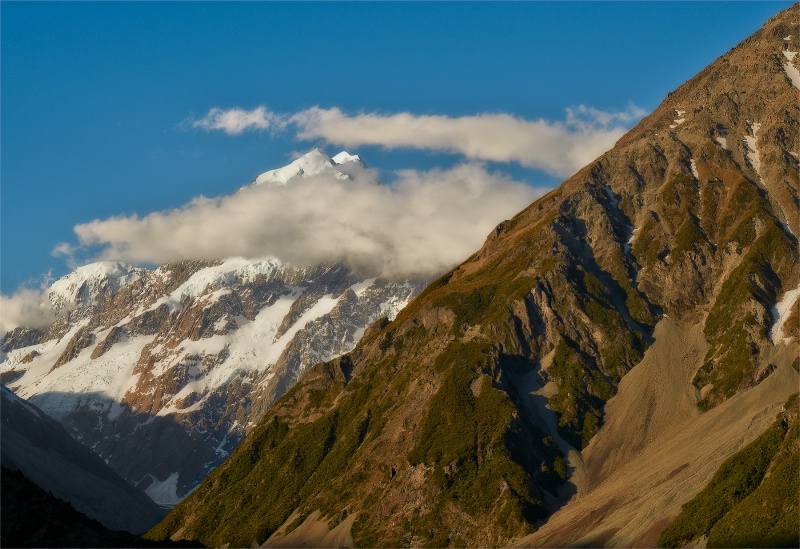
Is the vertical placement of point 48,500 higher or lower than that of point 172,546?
higher

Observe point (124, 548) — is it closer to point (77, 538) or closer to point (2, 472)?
point (77, 538)

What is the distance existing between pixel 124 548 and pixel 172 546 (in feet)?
58.8

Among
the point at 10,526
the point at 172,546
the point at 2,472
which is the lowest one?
the point at 172,546

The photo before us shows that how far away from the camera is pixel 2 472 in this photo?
190125 mm

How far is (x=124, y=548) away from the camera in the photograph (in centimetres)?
17938

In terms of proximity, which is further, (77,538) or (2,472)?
(2,472)

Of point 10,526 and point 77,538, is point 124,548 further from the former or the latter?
point 10,526

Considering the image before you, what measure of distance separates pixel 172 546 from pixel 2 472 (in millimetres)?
33347

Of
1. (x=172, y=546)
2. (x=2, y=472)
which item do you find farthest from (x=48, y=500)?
(x=172, y=546)

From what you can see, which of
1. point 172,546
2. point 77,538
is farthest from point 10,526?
point 172,546

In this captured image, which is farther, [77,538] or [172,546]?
[172,546]

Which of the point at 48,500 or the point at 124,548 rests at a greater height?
the point at 48,500

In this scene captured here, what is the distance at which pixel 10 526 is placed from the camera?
6939 inches

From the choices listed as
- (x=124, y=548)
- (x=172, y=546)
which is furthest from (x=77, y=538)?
(x=172, y=546)
